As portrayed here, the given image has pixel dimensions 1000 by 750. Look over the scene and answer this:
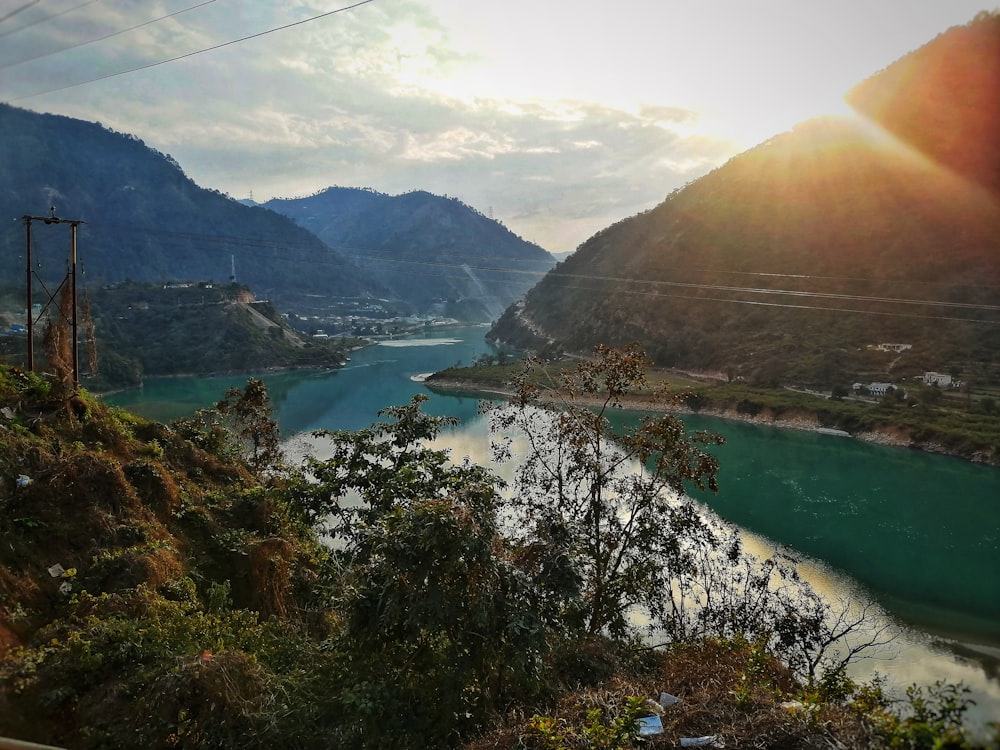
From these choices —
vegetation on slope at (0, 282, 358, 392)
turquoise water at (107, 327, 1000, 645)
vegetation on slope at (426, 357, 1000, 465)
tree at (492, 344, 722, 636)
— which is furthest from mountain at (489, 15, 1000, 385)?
vegetation on slope at (0, 282, 358, 392)

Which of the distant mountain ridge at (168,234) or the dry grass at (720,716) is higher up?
the distant mountain ridge at (168,234)

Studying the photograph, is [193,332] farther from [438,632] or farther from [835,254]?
[438,632]

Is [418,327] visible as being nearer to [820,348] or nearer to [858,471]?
[820,348]

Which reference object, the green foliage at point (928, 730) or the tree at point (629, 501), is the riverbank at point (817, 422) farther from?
the green foliage at point (928, 730)

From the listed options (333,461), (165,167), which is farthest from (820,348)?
(165,167)

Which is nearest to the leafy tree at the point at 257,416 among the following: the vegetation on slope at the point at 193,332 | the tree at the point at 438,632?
the tree at the point at 438,632

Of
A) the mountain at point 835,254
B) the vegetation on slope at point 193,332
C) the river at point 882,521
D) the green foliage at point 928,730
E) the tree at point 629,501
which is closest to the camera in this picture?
the green foliage at point 928,730

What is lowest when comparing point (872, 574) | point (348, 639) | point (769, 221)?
point (872, 574)
